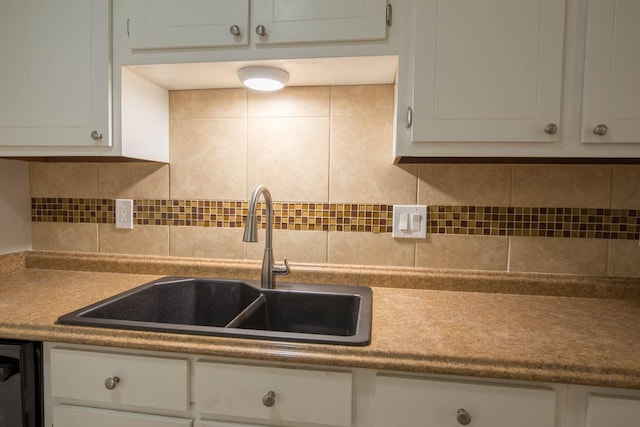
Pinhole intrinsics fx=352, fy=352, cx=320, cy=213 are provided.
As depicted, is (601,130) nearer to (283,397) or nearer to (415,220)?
(415,220)

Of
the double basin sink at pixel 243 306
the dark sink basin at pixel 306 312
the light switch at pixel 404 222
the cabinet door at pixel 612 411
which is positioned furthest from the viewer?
the light switch at pixel 404 222

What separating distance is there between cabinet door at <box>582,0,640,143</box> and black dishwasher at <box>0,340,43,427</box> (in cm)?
152

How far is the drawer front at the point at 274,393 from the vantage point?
773mm

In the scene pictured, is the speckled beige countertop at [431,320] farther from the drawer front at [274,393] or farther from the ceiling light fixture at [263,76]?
the ceiling light fixture at [263,76]

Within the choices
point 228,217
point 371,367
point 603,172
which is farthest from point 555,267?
point 228,217

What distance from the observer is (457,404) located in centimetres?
74

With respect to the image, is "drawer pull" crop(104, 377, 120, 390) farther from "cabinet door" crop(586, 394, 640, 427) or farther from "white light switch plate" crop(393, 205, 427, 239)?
"cabinet door" crop(586, 394, 640, 427)

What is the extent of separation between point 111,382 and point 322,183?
2.83 ft

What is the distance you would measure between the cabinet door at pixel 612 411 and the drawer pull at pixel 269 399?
658mm

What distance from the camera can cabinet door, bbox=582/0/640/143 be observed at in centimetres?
89

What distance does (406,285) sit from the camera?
4.12 ft

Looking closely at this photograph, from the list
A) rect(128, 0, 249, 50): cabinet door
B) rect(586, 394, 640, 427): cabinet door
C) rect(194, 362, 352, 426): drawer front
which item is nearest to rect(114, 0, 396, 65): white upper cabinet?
rect(128, 0, 249, 50): cabinet door

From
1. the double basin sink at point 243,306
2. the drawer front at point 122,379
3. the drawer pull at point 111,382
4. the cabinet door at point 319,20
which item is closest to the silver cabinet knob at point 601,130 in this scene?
the cabinet door at point 319,20

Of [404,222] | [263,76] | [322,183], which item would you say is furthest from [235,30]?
[404,222]
